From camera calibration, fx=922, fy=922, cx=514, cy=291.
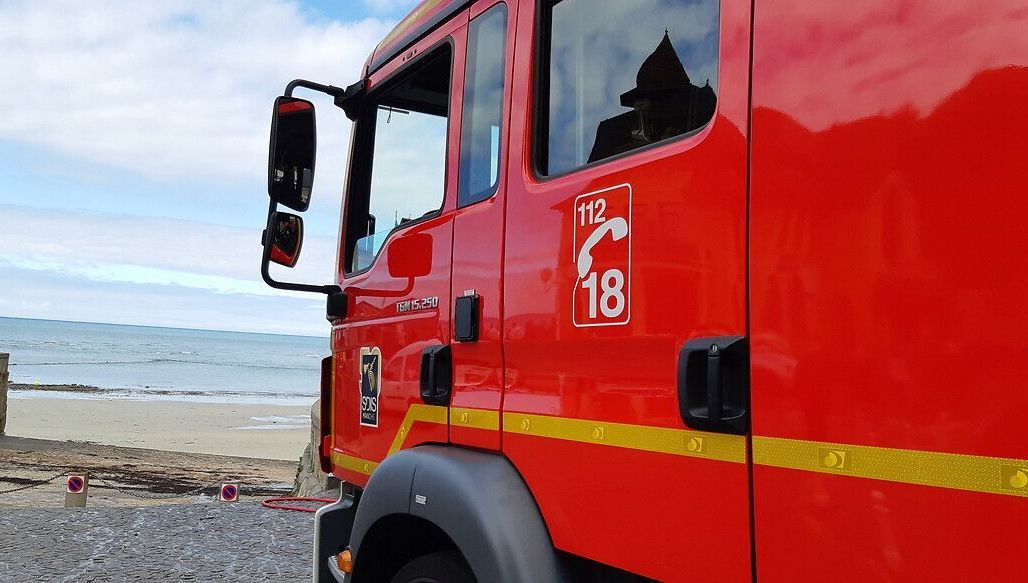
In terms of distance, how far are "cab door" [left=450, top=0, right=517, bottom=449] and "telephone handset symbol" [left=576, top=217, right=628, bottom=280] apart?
14.9 inches

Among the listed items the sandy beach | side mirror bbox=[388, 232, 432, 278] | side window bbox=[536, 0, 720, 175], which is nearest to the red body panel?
side window bbox=[536, 0, 720, 175]

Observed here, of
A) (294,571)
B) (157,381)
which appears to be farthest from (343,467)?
(157,381)

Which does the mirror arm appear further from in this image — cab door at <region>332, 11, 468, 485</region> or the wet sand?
the wet sand

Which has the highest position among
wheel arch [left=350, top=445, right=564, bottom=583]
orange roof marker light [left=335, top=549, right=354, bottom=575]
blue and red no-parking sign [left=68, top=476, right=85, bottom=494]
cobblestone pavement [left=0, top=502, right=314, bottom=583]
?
wheel arch [left=350, top=445, right=564, bottom=583]

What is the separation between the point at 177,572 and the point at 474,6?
4.84 meters

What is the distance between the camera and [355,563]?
2.86m

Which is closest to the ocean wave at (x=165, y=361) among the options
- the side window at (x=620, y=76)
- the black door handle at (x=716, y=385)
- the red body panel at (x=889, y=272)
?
the side window at (x=620, y=76)

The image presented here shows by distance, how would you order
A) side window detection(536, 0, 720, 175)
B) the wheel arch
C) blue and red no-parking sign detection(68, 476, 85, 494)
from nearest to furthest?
side window detection(536, 0, 720, 175), the wheel arch, blue and red no-parking sign detection(68, 476, 85, 494)

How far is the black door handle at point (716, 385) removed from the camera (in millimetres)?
1659

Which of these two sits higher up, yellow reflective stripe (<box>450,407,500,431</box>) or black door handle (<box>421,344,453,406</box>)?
black door handle (<box>421,344,453,406</box>)

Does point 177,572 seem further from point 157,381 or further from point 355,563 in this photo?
point 157,381

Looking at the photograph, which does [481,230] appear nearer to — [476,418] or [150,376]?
[476,418]

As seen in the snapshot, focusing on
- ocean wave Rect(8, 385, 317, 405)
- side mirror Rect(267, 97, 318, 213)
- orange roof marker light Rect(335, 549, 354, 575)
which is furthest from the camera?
ocean wave Rect(8, 385, 317, 405)

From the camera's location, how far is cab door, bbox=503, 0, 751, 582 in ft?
5.66
